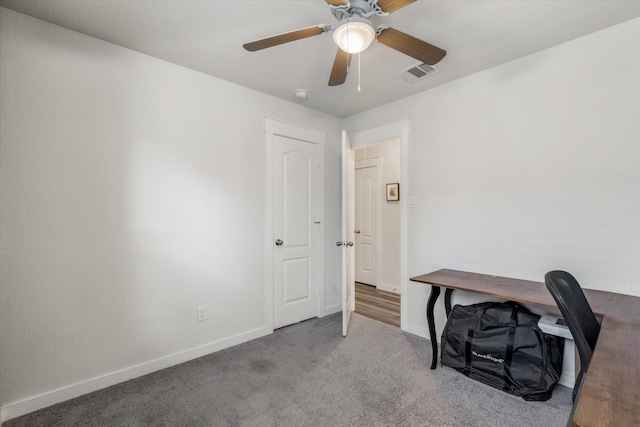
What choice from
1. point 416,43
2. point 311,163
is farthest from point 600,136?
point 311,163

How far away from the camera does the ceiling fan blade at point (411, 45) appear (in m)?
1.51

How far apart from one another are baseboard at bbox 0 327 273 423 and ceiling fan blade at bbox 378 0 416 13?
2738 mm

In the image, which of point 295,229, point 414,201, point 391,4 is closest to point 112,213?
point 295,229

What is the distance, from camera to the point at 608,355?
3.18 ft

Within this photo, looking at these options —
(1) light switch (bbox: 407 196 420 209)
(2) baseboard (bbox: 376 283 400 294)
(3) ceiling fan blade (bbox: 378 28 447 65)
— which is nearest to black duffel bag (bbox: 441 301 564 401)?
(1) light switch (bbox: 407 196 420 209)

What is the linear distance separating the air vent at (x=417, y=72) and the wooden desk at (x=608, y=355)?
175 cm

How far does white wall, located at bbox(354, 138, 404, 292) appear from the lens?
4.50 meters

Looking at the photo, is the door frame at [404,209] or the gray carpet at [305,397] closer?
the gray carpet at [305,397]

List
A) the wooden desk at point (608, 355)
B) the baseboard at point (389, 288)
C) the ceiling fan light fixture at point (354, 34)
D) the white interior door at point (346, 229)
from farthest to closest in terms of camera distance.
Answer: the baseboard at point (389, 288) < the white interior door at point (346, 229) < the ceiling fan light fixture at point (354, 34) < the wooden desk at point (608, 355)

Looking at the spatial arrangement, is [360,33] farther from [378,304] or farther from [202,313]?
[378,304]

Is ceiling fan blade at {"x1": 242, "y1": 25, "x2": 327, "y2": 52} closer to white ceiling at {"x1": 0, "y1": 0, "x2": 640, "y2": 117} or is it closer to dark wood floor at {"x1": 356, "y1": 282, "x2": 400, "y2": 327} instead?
white ceiling at {"x1": 0, "y1": 0, "x2": 640, "y2": 117}

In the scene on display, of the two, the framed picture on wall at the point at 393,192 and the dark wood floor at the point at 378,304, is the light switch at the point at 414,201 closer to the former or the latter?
the dark wood floor at the point at 378,304

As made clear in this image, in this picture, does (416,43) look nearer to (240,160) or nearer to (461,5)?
(461,5)

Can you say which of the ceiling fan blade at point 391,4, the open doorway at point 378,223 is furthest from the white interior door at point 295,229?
the ceiling fan blade at point 391,4
